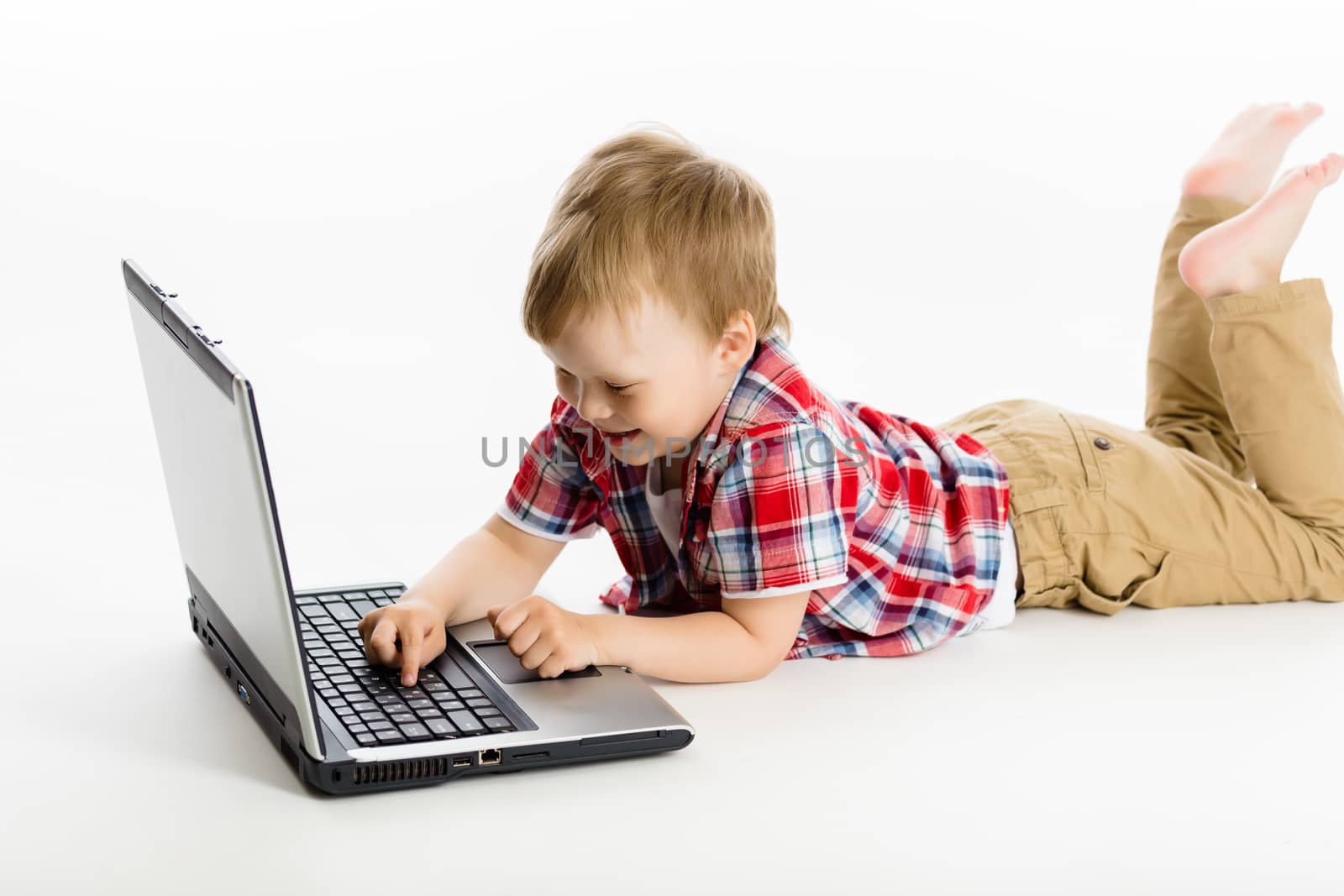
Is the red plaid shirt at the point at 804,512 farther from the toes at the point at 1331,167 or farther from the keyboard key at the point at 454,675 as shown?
the toes at the point at 1331,167

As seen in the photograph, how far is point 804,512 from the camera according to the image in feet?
4.93

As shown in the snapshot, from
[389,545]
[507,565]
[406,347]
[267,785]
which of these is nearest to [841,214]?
[406,347]

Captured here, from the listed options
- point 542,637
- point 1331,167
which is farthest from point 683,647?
point 1331,167

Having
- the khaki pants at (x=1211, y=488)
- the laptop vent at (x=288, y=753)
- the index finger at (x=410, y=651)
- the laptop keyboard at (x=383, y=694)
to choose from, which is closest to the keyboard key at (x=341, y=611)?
the laptop keyboard at (x=383, y=694)

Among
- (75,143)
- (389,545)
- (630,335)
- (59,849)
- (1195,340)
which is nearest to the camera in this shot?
(59,849)

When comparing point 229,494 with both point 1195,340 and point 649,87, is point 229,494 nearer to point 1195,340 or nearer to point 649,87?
point 1195,340

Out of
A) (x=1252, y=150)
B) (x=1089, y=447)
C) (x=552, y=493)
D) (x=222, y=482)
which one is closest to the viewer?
(x=222, y=482)

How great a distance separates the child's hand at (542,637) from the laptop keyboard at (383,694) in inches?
2.2

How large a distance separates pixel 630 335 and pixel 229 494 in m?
0.40

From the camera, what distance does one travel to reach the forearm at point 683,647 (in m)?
1.48

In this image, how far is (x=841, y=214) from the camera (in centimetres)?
357

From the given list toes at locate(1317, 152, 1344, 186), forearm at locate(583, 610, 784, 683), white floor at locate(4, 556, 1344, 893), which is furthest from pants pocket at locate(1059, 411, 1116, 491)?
forearm at locate(583, 610, 784, 683)

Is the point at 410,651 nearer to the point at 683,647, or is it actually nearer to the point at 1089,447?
the point at 683,647

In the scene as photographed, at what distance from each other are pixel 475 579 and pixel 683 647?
258mm
